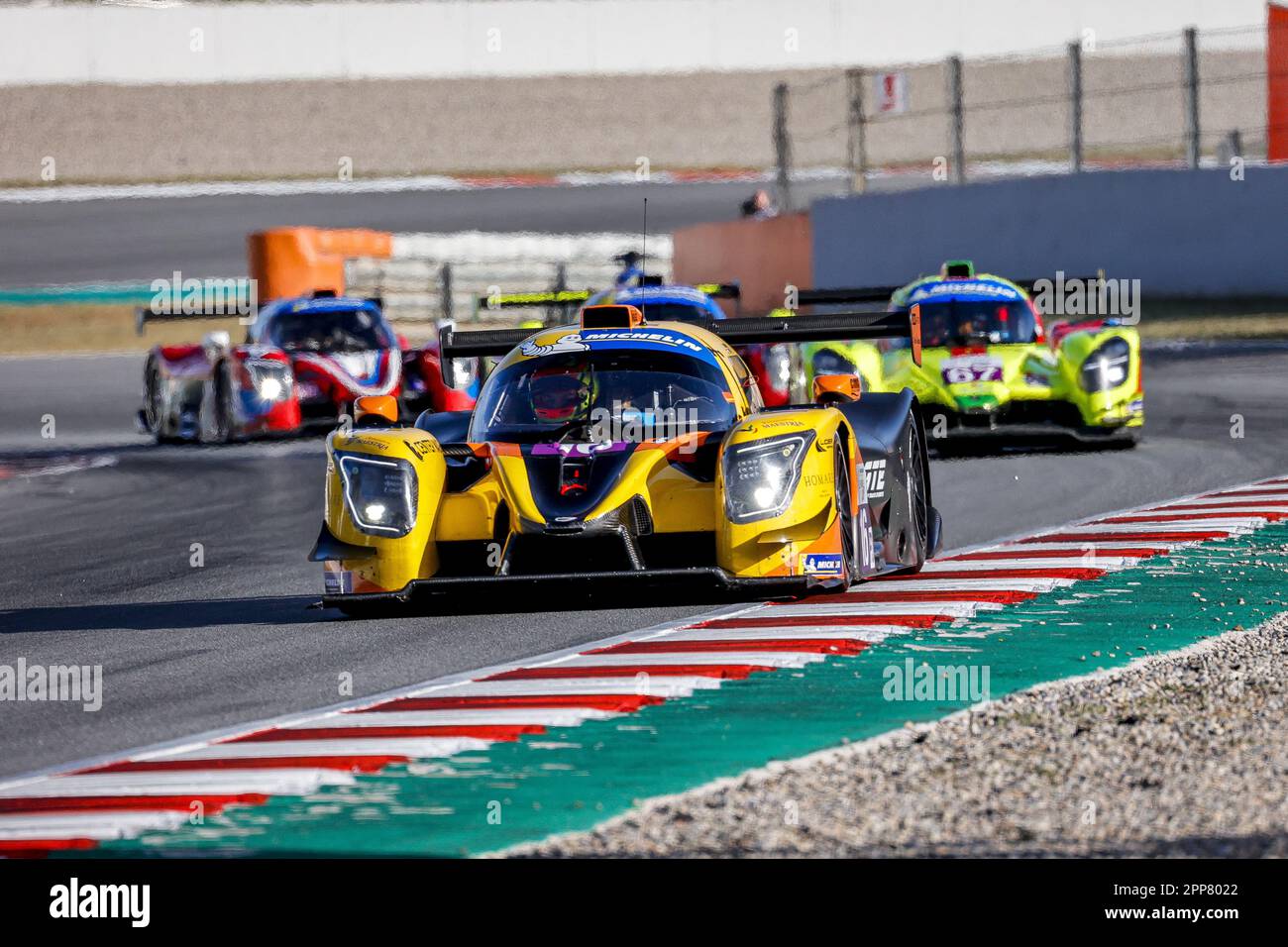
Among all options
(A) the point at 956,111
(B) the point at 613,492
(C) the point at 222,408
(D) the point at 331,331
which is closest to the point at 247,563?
(B) the point at 613,492

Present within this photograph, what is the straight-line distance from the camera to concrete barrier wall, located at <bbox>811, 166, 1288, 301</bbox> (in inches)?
889

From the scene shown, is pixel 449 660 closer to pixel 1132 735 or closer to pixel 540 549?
pixel 540 549

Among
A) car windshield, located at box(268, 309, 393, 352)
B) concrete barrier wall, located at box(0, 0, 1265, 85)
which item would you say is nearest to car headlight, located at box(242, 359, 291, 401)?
car windshield, located at box(268, 309, 393, 352)

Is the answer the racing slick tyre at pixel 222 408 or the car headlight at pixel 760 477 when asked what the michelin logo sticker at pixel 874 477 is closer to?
the car headlight at pixel 760 477

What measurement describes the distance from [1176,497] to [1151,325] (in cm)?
1111

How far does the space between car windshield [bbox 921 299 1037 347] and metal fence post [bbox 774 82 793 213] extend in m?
12.5

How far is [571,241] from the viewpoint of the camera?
33062 mm

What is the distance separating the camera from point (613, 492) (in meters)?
8.47

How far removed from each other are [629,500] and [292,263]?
2305 cm

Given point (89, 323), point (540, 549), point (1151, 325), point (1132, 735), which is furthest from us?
point (89, 323)

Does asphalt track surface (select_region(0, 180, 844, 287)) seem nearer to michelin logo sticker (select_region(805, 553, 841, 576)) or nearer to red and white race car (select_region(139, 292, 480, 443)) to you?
red and white race car (select_region(139, 292, 480, 443))

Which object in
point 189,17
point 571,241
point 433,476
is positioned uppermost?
point 189,17

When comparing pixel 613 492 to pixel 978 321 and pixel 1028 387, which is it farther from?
pixel 978 321
